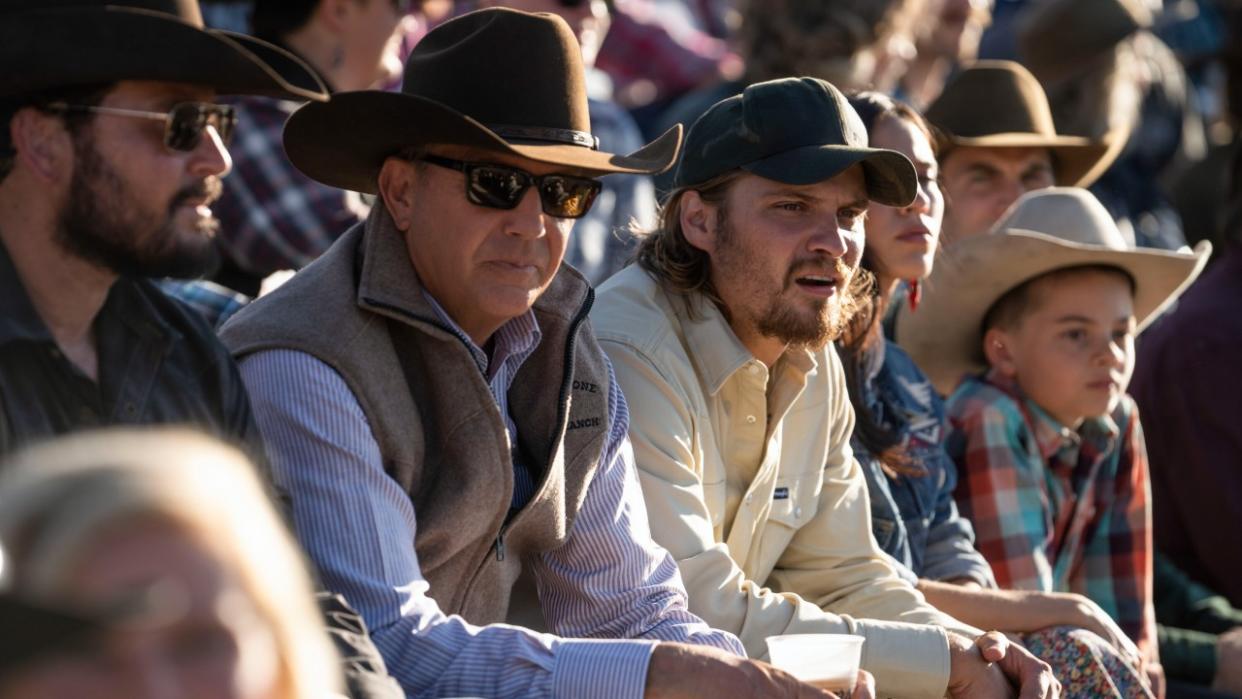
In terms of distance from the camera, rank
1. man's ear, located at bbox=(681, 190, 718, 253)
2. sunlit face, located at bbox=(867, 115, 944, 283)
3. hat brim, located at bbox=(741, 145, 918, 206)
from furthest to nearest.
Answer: sunlit face, located at bbox=(867, 115, 944, 283), man's ear, located at bbox=(681, 190, 718, 253), hat brim, located at bbox=(741, 145, 918, 206)

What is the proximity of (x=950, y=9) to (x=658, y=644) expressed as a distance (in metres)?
6.28

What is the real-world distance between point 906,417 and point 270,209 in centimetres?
210

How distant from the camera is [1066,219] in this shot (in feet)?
19.8

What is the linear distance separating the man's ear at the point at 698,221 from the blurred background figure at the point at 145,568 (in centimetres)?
288

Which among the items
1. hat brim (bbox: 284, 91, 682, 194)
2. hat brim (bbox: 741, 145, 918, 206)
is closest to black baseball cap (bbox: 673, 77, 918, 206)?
hat brim (bbox: 741, 145, 918, 206)

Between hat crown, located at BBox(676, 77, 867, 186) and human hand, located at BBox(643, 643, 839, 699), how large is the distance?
1493 mm

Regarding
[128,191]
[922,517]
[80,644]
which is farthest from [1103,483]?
[80,644]

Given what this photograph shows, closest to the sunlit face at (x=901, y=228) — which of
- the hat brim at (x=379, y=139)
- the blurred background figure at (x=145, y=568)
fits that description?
the hat brim at (x=379, y=139)

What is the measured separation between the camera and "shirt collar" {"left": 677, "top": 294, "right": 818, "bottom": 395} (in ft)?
15.3

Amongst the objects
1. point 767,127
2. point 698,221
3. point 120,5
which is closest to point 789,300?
point 698,221

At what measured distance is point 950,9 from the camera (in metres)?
9.34

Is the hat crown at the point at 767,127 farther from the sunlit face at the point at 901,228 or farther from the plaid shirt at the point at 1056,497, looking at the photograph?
the plaid shirt at the point at 1056,497

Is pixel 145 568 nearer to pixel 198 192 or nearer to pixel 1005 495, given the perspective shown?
pixel 198 192

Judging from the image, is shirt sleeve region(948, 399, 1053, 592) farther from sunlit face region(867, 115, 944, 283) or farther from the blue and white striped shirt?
the blue and white striped shirt
